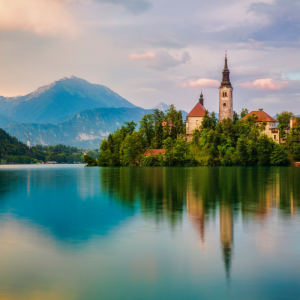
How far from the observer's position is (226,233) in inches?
568

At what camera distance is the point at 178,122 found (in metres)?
139

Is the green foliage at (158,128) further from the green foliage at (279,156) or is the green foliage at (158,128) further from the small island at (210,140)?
the green foliage at (279,156)

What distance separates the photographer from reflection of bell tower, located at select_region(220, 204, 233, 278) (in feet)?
35.3

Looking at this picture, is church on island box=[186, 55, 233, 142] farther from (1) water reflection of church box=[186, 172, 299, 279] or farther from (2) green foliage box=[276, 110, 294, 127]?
(1) water reflection of church box=[186, 172, 299, 279]

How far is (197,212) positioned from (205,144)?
10448 centimetres

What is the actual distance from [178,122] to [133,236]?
127 metres

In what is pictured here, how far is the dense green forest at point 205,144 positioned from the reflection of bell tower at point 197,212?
307 feet

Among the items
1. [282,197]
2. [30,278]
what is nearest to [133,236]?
[30,278]

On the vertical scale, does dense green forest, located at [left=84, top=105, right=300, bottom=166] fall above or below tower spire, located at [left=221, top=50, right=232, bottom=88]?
below

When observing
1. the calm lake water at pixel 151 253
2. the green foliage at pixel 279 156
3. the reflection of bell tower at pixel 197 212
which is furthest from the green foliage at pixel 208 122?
the calm lake water at pixel 151 253

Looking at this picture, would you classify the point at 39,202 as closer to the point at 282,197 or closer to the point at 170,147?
the point at 282,197

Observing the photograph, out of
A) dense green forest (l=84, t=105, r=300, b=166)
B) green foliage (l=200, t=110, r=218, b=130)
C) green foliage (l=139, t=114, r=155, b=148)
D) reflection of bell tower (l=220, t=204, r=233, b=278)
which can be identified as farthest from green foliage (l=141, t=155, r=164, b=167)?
reflection of bell tower (l=220, t=204, r=233, b=278)

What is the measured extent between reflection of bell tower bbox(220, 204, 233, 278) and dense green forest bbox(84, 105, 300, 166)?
98.4 meters

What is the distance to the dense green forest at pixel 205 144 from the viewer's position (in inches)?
4564
